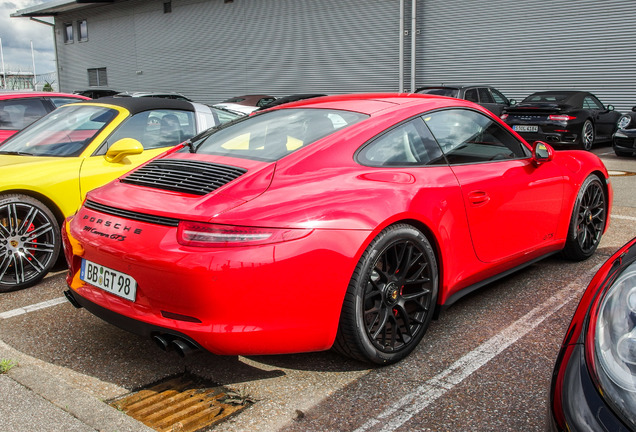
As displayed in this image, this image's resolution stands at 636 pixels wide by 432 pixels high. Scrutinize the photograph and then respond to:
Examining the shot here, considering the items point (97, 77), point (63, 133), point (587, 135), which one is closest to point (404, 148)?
point (63, 133)

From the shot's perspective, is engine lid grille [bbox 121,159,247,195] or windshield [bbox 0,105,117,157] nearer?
engine lid grille [bbox 121,159,247,195]

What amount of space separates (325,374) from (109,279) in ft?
3.76

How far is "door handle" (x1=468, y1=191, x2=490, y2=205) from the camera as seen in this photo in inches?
133

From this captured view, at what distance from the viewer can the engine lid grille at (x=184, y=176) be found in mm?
2865

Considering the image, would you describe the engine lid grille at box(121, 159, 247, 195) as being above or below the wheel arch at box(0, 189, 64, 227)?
above

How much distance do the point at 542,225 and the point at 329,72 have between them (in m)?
20.8

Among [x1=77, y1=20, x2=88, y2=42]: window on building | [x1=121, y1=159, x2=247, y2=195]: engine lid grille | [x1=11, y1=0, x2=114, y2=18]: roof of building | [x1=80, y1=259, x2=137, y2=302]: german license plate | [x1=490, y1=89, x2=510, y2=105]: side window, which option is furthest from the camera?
[x1=77, y1=20, x2=88, y2=42]: window on building

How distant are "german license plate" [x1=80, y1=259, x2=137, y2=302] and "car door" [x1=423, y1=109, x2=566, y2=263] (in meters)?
1.83

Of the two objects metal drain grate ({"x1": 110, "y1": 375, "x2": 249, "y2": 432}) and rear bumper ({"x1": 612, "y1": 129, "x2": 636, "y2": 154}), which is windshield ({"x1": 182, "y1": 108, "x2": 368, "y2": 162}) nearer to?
metal drain grate ({"x1": 110, "y1": 375, "x2": 249, "y2": 432})

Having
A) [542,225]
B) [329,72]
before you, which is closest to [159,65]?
[329,72]

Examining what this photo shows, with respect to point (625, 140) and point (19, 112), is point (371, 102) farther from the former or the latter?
point (625, 140)

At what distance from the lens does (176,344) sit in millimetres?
2629

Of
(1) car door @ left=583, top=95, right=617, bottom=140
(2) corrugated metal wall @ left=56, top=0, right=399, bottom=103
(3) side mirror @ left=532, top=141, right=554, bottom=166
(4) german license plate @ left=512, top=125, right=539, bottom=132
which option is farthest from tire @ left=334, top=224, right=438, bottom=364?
(2) corrugated metal wall @ left=56, top=0, right=399, bottom=103

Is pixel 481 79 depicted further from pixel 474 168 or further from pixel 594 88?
pixel 474 168
